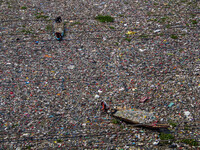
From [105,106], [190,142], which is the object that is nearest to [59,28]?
[105,106]

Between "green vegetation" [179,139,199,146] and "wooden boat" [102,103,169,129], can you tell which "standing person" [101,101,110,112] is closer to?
"wooden boat" [102,103,169,129]

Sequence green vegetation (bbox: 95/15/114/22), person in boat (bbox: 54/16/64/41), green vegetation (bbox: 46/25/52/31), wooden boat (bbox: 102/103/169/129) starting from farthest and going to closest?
1. green vegetation (bbox: 95/15/114/22)
2. green vegetation (bbox: 46/25/52/31)
3. person in boat (bbox: 54/16/64/41)
4. wooden boat (bbox: 102/103/169/129)

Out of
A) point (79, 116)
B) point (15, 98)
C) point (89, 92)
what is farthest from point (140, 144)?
point (15, 98)

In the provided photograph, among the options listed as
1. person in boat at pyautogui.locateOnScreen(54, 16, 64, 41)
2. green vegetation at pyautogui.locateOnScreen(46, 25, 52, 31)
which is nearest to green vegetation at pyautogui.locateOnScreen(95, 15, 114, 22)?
person in boat at pyautogui.locateOnScreen(54, 16, 64, 41)

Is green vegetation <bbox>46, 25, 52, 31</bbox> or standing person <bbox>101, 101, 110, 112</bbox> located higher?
green vegetation <bbox>46, 25, 52, 31</bbox>

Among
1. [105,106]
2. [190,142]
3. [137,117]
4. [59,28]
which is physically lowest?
[190,142]

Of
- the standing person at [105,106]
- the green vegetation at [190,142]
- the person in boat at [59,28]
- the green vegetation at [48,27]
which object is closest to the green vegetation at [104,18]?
the person in boat at [59,28]

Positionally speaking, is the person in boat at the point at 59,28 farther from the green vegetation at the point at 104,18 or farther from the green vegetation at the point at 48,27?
the green vegetation at the point at 104,18

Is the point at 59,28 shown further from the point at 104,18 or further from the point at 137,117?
the point at 137,117
